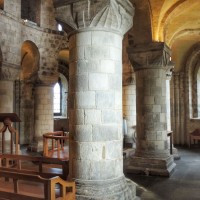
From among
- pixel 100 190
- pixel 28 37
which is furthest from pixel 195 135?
pixel 100 190

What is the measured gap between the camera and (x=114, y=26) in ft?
14.4

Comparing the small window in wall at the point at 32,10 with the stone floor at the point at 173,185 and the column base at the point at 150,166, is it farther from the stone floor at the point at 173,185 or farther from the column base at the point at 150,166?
the stone floor at the point at 173,185

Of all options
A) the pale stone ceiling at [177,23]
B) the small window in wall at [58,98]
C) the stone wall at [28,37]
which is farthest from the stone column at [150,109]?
the small window in wall at [58,98]

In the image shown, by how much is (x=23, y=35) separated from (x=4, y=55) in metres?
1.45

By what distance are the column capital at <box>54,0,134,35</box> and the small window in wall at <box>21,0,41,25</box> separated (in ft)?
25.2

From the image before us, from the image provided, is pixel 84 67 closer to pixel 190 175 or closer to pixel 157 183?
pixel 157 183

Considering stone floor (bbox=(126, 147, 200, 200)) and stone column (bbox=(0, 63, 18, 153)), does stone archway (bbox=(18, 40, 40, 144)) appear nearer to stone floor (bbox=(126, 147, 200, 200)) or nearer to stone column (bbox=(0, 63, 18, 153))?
stone column (bbox=(0, 63, 18, 153))

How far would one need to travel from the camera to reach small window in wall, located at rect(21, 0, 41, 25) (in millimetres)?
11695

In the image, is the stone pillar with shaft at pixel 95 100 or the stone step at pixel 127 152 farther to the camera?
the stone step at pixel 127 152

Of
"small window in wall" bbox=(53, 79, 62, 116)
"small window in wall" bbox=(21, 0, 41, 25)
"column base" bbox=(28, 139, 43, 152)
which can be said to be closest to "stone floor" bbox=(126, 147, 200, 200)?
"column base" bbox=(28, 139, 43, 152)

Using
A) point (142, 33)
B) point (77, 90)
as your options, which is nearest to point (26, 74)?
point (142, 33)

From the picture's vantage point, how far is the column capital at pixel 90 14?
13.8ft

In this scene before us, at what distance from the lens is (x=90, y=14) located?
4219 millimetres

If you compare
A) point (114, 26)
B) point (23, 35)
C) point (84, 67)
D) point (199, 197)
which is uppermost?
point (23, 35)
